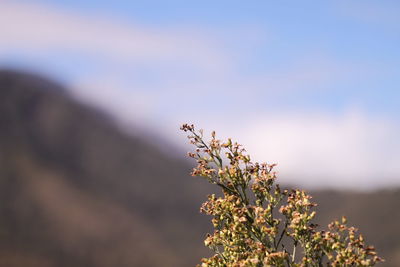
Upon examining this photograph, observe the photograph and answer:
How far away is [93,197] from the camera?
193 feet

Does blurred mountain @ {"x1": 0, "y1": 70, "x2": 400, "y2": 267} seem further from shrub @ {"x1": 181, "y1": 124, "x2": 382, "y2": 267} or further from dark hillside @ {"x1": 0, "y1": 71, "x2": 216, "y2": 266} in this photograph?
shrub @ {"x1": 181, "y1": 124, "x2": 382, "y2": 267}

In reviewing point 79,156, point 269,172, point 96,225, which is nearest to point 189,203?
point 96,225

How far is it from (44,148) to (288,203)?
59951 millimetres

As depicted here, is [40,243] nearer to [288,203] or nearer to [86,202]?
[86,202]

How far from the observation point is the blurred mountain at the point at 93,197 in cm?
5112

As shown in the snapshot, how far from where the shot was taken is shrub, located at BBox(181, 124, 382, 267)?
714 centimetres

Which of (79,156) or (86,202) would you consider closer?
(86,202)

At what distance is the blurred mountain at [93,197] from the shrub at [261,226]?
43766mm

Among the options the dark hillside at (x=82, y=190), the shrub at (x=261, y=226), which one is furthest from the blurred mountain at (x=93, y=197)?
the shrub at (x=261, y=226)

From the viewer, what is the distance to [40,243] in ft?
166

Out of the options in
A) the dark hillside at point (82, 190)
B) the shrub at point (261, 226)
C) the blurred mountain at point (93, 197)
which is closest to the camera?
the shrub at point (261, 226)

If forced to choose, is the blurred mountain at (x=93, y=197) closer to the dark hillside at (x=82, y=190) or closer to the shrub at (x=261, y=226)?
the dark hillside at (x=82, y=190)

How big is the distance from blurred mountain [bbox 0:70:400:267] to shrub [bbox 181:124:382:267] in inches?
1723

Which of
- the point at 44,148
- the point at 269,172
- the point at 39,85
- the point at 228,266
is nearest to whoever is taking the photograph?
the point at 228,266
